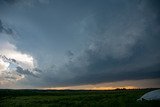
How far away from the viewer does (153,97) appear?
170 ft

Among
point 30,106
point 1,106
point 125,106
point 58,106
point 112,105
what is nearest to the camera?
point 125,106

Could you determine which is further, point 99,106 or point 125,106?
point 99,106

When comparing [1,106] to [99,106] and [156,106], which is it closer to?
[99,106]

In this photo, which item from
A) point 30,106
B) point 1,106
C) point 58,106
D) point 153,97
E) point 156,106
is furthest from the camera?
point 1,106

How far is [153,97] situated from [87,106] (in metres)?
15.0

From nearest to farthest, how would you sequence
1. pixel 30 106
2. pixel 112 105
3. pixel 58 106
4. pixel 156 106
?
pixel 156 106, pixel 112 105, pixel 58 106, pixel 30 106

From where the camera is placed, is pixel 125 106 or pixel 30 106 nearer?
pixel 125 106

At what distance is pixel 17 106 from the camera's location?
62.3m

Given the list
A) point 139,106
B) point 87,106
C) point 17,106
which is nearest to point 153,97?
point 139,106

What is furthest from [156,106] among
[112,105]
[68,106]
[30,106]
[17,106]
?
[17,106]

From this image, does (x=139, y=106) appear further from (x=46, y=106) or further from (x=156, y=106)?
(x=46, y=106)

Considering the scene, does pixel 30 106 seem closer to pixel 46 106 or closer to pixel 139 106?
pixel 46 106

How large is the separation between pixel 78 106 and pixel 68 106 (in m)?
2.87

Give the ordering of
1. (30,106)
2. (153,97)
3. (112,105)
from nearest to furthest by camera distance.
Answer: (112,105) < (153,97) < (30,106)
